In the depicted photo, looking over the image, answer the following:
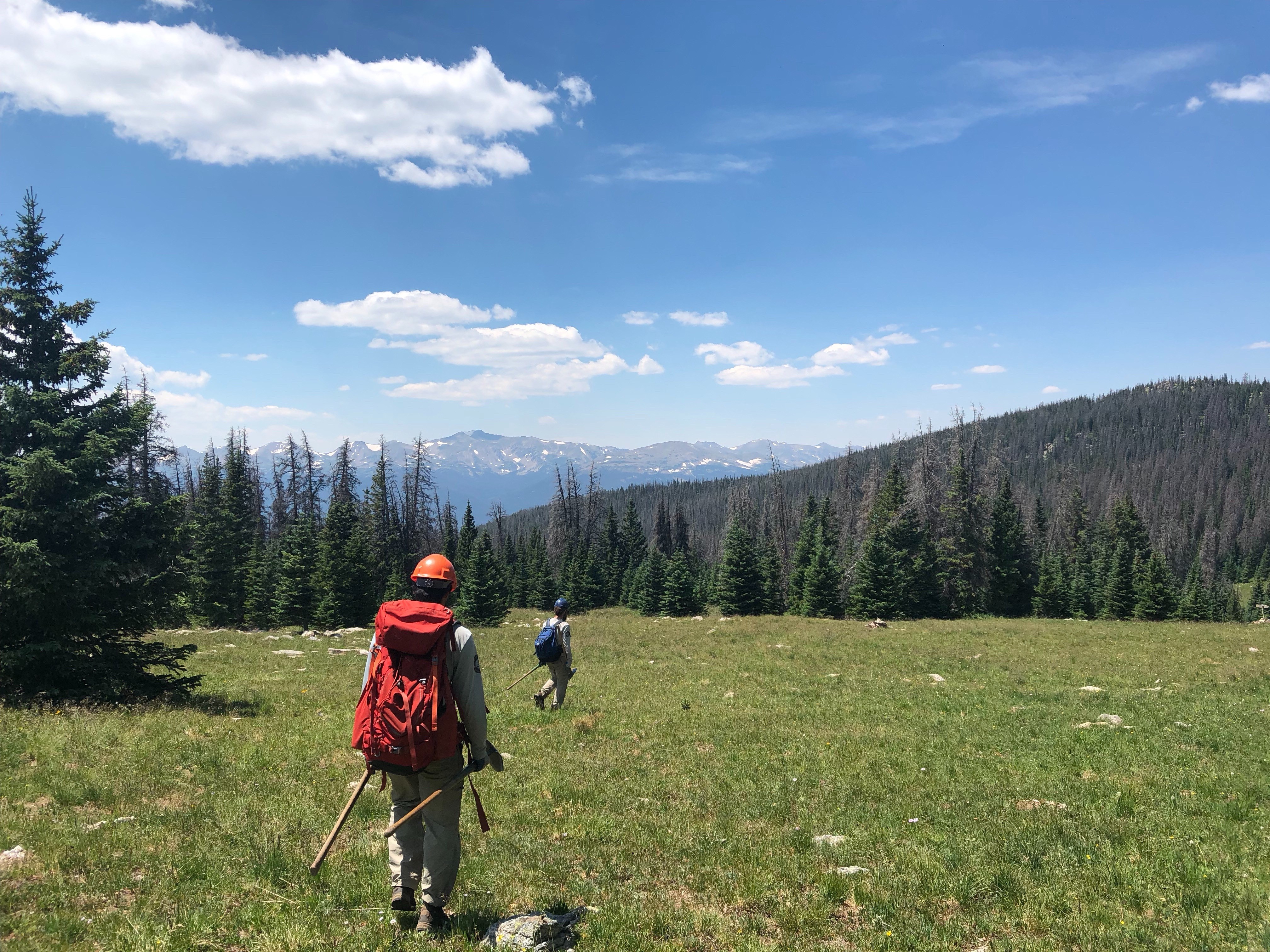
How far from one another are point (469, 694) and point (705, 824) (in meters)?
5.18

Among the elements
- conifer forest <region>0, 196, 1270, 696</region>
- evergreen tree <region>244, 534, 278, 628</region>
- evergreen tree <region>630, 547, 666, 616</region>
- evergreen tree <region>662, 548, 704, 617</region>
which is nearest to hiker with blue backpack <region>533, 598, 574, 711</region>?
conifer forest <region>0, 196, 1270, 696</region>

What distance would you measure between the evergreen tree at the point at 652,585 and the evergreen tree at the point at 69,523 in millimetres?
50915

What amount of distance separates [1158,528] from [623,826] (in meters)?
Answer: 178

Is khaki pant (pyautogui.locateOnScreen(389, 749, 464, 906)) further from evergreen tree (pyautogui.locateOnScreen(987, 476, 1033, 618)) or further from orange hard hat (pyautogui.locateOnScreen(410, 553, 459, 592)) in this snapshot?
evergreen tree (pyautogui.locateOnScreen(987, 476, 1033, 618))

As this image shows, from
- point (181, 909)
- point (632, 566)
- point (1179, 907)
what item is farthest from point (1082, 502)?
point (181, 909)

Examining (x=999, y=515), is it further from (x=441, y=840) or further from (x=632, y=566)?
(x=441, y=840)

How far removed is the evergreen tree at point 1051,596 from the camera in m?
54.7

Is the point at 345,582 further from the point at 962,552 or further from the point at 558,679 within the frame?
the point at 962,552

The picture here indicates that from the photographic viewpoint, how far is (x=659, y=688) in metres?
20.0

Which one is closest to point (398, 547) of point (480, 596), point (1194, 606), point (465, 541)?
point (465, 541)

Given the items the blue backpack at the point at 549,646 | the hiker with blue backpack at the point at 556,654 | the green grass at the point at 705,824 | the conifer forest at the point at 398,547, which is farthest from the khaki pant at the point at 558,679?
the conifer forest at the point at 398,547

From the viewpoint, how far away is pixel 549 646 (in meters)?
15.6

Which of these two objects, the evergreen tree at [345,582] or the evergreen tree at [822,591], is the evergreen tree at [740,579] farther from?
the evergreen tree at [345,582]

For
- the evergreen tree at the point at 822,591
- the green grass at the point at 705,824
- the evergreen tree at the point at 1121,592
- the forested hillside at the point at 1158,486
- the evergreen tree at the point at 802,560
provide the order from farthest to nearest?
the forested hillside at the point at 1158,486 < the evergreen tree at the point at 802,560 < the evergreen tree at the point at 822,591 < the evergreen tree at the point at 1121,592 < the green grass at the point at 705,824
